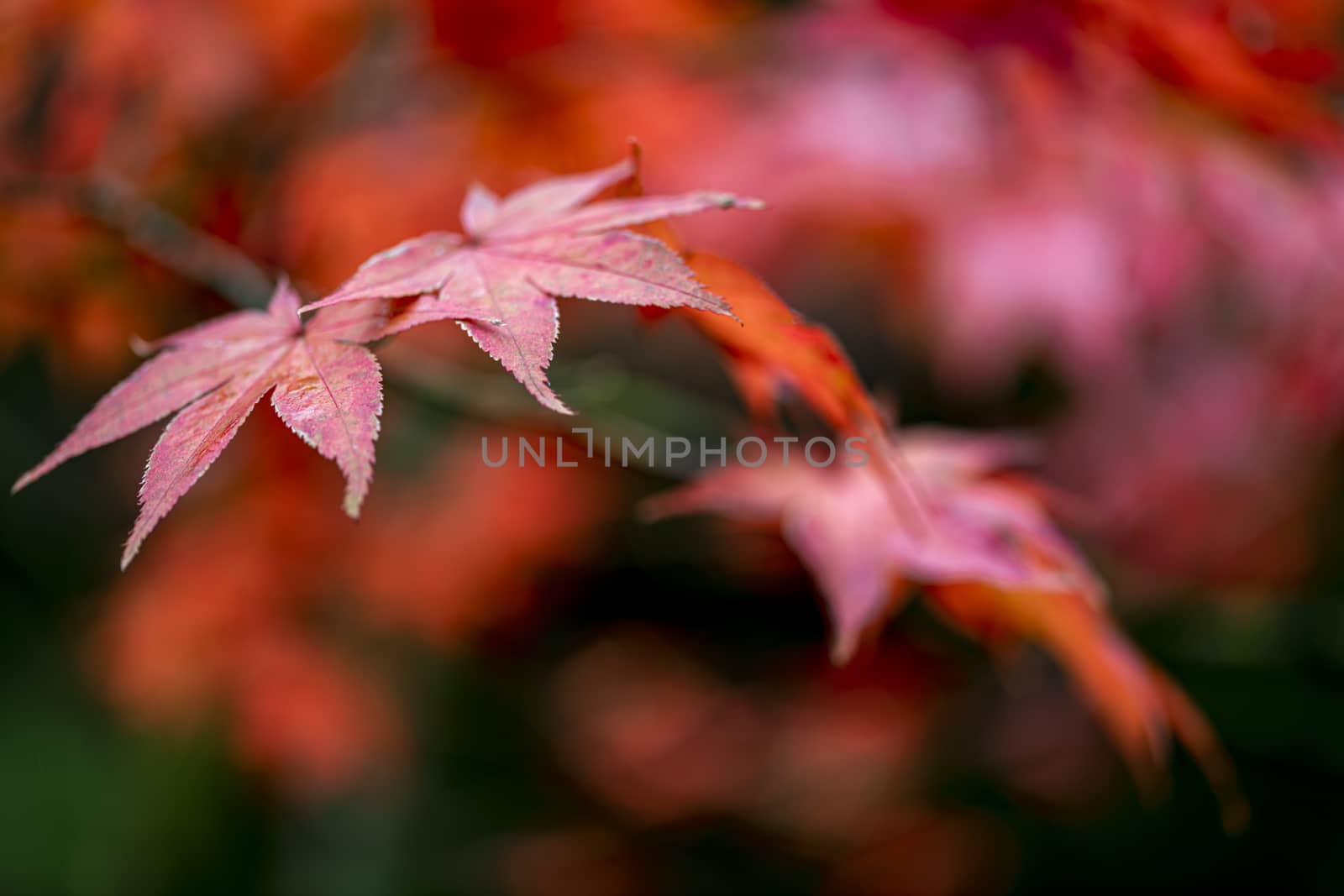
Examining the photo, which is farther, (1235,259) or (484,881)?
(484,881)

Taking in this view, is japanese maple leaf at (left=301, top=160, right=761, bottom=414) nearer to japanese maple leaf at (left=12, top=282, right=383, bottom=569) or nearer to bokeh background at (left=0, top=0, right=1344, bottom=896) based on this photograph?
japanese maple leaf at (left=12, top=282, right=383, bottom=569)

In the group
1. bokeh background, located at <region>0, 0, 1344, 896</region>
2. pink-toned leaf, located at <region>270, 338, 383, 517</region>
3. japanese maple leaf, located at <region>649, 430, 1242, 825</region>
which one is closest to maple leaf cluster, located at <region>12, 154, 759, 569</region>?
pink-toned leaf, located at <region>270, 338, 383, 517</region>

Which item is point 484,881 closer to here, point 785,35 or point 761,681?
point 761,681

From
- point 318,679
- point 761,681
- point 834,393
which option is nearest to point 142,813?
point 318,679

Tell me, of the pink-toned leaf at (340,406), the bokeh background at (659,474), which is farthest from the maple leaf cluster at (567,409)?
the bokeh background at (659,474)

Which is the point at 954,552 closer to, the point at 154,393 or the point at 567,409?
the point at 567,409

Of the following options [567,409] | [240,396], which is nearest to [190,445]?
[240,396]

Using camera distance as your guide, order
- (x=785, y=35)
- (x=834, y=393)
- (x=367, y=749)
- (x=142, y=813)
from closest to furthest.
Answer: (x=834, y=393) → (x=785, y=35) → (x=367, y=749) → (x=142, y=813)
